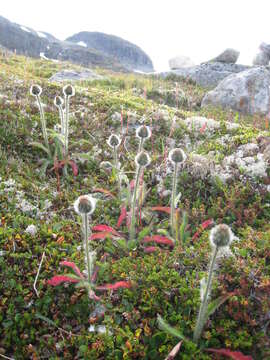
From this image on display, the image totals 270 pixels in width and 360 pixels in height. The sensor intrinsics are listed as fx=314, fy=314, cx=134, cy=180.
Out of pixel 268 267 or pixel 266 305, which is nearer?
pixel 266 305

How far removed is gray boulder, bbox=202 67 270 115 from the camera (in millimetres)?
12289

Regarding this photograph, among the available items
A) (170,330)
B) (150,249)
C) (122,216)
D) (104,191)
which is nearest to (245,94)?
(104,191)

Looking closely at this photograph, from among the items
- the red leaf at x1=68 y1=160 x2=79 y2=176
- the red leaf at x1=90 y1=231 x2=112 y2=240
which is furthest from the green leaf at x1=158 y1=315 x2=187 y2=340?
the red leaf at x1=68 y1=160 x2=79 y2=176

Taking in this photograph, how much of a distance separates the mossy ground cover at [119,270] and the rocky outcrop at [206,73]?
15232 mm

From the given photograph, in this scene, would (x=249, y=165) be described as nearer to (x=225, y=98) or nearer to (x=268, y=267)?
(x=268, y=267)

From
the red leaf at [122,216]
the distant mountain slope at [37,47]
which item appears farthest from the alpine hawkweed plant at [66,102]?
→ the distant mountain slope at [37,47]

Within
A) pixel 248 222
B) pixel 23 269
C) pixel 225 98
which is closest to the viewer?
pixel 23 269

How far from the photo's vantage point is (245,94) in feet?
40.9

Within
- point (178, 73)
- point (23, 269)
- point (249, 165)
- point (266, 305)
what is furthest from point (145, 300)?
point (178, 73)

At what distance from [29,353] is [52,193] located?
7.88ft

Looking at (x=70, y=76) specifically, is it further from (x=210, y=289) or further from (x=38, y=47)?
(x=38, y=47)

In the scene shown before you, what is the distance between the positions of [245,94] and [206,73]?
8.56 m

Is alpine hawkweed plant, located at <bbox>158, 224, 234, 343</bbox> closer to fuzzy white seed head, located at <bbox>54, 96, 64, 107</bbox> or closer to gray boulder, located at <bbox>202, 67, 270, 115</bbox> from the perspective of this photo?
fuzzy white seed head, located at <bbox>54, 96, 64, 107</bbox>

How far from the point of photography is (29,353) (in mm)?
2785
